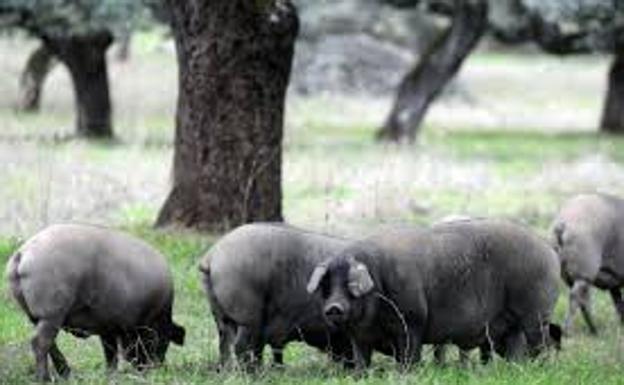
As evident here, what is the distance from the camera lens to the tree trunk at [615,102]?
36.7 meters

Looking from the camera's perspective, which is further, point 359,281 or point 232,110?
point 232,110

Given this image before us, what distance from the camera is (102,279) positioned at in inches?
355

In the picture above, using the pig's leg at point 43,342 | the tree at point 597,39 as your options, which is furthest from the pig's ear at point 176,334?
the tree at point 597,39

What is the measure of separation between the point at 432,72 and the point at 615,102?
25.7 ft

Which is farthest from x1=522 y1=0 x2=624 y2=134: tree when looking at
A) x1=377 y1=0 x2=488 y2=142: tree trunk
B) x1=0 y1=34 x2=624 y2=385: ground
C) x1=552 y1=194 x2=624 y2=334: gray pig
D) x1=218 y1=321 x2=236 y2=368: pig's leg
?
x1=218 y1=321 x2=236 y2=368: pig's leg

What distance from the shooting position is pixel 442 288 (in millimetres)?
9609

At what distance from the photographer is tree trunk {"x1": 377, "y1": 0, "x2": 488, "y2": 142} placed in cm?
3003

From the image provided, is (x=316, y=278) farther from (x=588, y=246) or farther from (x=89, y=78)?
(x=89, y=78)

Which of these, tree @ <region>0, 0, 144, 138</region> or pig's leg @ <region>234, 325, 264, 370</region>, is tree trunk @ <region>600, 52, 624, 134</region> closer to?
tree @ <region>0, 0, 144, 138</region>

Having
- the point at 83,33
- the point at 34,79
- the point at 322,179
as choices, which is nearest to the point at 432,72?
the point at 83,33

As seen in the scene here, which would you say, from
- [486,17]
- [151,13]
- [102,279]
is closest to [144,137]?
[151,13]

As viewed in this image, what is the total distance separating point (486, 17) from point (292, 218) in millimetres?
13938

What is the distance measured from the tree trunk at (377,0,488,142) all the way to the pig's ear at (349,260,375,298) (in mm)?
21473

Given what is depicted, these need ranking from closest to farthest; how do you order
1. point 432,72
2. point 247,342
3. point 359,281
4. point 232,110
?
point 359,281 → point 247,342 → point 232,110 → point 432,72
